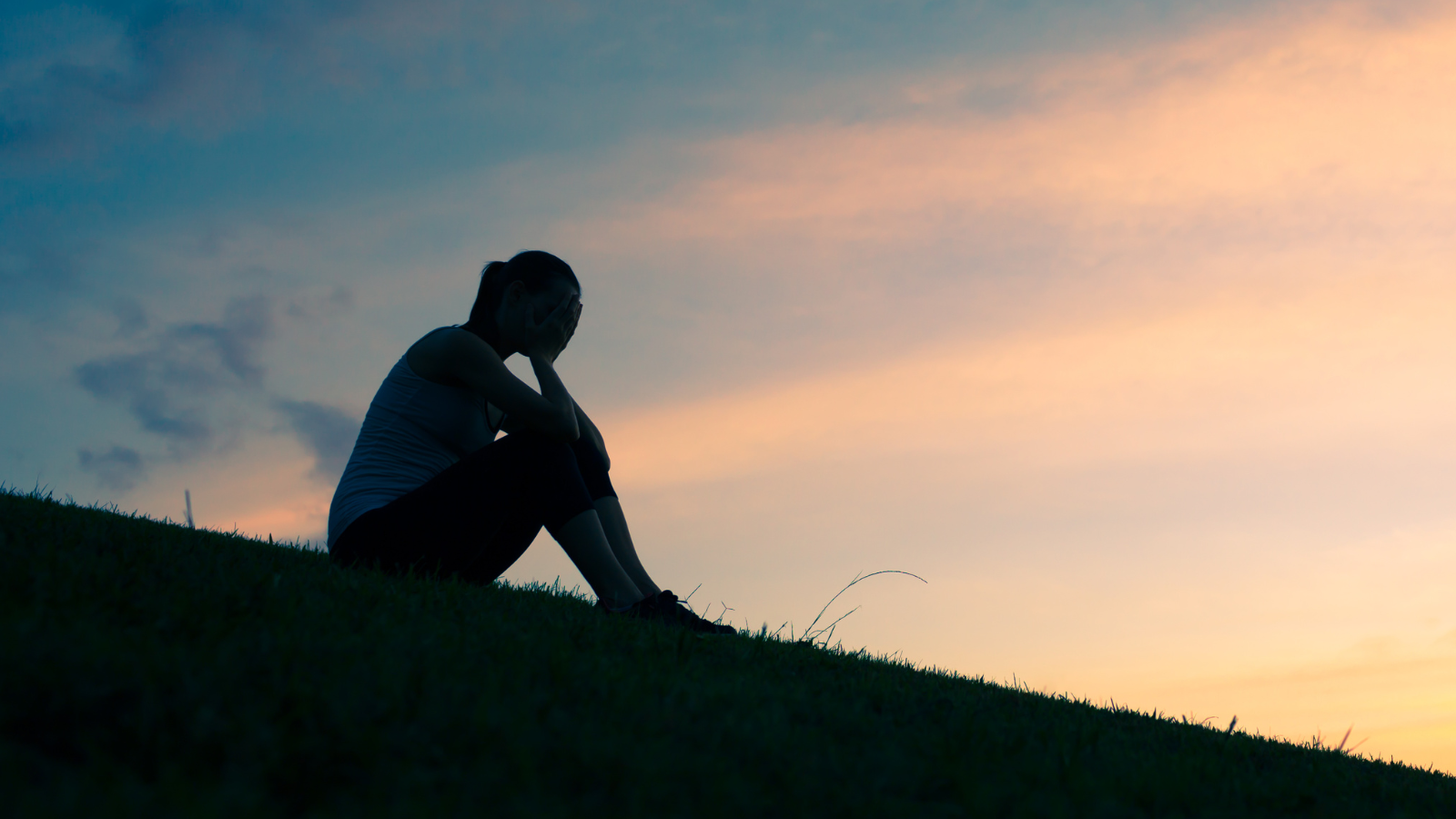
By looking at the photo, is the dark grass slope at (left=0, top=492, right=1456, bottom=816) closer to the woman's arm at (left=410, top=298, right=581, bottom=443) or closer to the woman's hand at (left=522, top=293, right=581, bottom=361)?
the woman's arm at (left=410, top=298, right=581, bottom=443)

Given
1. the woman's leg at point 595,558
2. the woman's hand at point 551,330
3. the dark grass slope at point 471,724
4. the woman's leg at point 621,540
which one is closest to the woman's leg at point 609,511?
the woman's leg at point 621,540

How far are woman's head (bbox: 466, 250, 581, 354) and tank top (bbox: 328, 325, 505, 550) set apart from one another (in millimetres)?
421

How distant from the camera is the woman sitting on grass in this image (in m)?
5.14

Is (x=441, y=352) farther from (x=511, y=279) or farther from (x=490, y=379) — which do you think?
(x=511, y=279)

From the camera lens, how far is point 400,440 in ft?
18.2

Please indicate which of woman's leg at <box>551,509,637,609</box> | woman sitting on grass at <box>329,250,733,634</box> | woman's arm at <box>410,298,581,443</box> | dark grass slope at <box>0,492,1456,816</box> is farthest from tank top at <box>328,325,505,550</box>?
woman's leg at <box>551,509,637,609</box>

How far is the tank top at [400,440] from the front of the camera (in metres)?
5.42

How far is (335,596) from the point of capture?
13.3 ft

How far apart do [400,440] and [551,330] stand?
43.4 inches

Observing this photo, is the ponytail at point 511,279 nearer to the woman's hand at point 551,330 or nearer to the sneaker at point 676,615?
the woman's hand at point 551,330

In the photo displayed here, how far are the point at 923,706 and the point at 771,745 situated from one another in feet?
4.63

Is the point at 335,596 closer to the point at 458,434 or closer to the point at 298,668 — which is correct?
the point at 298,668

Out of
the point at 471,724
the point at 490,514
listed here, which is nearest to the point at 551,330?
the point at 490,514

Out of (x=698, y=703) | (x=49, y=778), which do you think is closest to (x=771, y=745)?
(x=698, y=703)
